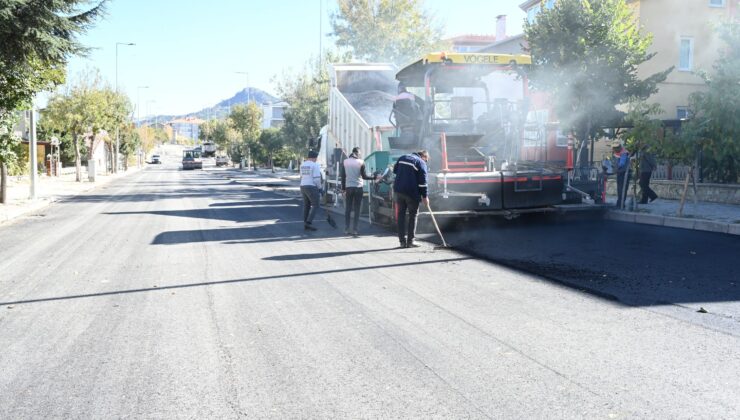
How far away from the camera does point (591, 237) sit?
1258cm

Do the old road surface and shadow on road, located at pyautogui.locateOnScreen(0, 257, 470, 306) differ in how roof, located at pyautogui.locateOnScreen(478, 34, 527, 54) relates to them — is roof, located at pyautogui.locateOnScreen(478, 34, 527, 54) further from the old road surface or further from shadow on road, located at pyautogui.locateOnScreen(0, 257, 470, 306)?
the old road surface

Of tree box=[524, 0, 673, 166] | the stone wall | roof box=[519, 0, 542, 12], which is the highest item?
roof box=[519, 0, 542, 12]

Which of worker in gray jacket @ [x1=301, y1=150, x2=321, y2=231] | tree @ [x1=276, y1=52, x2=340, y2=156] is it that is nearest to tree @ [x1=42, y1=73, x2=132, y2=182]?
tree @ [x1=276, y1=52, x2=340, y2=156]

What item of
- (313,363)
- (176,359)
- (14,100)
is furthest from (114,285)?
(14,100)

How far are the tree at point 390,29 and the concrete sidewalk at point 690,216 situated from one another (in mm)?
16605

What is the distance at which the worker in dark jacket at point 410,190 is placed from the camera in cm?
1175

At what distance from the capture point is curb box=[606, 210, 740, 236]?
43.9 ft

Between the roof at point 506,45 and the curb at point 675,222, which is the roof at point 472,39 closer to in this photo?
the roof at point 506,45

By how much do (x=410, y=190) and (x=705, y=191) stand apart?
1167 centimetres

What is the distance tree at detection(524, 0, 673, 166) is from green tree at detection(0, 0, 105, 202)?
40.1ft

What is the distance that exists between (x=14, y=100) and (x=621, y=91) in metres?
16.8

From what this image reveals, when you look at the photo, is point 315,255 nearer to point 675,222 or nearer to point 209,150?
point 675,222

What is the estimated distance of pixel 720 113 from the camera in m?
13.8

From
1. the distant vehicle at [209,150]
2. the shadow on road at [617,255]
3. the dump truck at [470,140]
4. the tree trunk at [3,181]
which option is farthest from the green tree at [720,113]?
the distant vehicle at [209,150]
